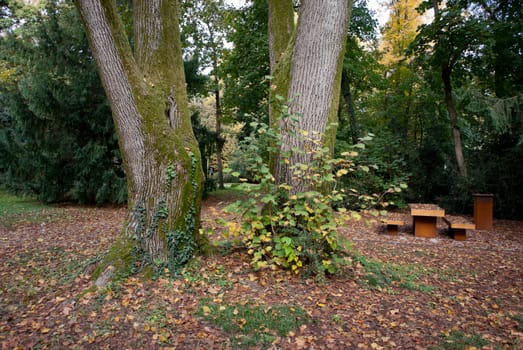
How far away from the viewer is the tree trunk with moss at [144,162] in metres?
3.83

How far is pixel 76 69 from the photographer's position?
10.9 m

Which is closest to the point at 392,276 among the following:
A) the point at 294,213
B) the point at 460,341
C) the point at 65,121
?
the point at 460,341

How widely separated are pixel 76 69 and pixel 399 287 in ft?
37.1

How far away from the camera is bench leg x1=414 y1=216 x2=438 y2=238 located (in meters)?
7.21

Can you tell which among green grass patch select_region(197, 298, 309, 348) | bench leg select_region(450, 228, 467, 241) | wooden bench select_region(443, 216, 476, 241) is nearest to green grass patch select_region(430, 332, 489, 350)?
green grass patch select_region(197, 298, 309, 348)

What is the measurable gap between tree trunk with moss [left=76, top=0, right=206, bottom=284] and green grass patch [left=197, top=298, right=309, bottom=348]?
0.99 meters

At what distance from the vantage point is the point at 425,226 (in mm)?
7250

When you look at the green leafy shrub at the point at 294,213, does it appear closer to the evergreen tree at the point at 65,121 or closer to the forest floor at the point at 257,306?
the forest floor at the point at 257,306

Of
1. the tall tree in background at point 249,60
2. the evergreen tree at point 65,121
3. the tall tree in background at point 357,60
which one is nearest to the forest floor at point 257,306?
the evergreen tree at point 65,121

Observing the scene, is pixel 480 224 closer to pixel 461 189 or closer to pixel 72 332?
pixel 461 189

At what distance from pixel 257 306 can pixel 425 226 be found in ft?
17.5

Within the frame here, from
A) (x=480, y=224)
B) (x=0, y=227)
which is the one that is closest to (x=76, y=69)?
(x=0, y=227)

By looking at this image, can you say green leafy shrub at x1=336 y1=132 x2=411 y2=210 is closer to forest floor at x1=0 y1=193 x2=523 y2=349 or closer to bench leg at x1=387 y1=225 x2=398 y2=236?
bench leg at x1=387 y1=225 x2=398 y2=236

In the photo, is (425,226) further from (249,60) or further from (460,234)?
(249,60)
